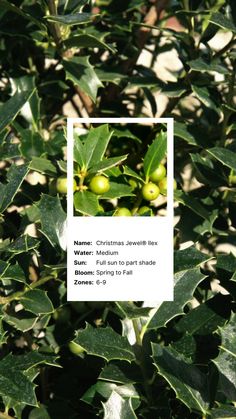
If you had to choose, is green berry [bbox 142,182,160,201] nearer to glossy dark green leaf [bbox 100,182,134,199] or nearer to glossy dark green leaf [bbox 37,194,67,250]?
glossy dark green leaf [bbox 100,182,134,199]

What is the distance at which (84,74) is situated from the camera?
160cm

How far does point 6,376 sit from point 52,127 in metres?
1.05

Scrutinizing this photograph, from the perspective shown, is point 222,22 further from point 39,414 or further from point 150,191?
point 39,414

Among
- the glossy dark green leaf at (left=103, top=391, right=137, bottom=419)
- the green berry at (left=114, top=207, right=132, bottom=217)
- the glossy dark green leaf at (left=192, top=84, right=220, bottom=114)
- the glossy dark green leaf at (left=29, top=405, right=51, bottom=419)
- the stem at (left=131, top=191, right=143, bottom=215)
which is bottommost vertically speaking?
the glossy dark green leaf at (left=29, top=405, right=51, bottom=419)

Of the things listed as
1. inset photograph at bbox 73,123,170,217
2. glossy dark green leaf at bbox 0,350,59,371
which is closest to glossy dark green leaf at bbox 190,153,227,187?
inset photograph at bbox 73,123,170,217

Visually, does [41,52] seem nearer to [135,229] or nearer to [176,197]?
[176,197]

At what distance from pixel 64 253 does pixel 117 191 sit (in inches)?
7.3

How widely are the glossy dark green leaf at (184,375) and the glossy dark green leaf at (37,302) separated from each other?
0.75 feet

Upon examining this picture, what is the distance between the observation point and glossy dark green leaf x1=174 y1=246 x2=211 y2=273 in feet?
4.27

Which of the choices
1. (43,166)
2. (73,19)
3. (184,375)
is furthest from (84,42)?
(184,375)

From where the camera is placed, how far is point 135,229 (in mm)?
1128

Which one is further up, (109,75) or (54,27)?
(54,27)

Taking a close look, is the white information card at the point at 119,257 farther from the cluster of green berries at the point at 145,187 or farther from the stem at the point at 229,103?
the stem at the point at 229,103

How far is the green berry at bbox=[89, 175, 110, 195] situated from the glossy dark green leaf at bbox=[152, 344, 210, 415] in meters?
0.31
